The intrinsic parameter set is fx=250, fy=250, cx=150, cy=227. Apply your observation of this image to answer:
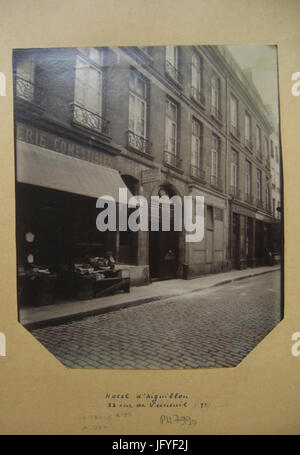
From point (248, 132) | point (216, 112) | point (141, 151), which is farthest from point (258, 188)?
point (141, 151)

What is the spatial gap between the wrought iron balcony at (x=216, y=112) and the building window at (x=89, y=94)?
91cm

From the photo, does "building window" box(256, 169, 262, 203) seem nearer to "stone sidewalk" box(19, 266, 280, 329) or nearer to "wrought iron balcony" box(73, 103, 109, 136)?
"stone sidewalk" box(19, 266, 280, 329)

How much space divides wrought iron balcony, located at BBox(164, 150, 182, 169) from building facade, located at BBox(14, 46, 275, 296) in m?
0.01

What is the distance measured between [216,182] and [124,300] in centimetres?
122

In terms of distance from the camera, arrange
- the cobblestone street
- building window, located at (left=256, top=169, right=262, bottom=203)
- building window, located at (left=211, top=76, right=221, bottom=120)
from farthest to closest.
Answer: building window, located at (left=211, top=76, right=221, bottom=120)
building window, located at (left=256, top=169, right=262, bottom=203)
the cobblestone street

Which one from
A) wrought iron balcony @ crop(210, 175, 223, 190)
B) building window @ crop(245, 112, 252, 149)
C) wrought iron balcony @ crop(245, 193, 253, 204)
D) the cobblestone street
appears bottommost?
the cobblestone street

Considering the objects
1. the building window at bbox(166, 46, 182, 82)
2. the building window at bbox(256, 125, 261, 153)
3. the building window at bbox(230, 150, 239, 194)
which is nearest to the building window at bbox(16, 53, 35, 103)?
the building window at bbox(166, 46, 182, 82)

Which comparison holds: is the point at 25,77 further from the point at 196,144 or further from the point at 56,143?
the point at 196,144

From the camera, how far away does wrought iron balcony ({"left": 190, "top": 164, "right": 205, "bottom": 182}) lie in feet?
6.70

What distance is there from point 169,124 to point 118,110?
1.54 feet

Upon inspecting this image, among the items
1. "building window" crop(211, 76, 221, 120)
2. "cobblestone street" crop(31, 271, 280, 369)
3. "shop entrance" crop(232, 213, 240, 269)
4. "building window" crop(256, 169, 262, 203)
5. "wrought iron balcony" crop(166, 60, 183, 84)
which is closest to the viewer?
"cobblestone street" crop(31, 271, 280, 369)

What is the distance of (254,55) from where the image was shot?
190 cm

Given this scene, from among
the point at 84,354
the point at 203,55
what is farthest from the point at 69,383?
the point at 203,55

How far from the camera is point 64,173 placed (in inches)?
77.2
